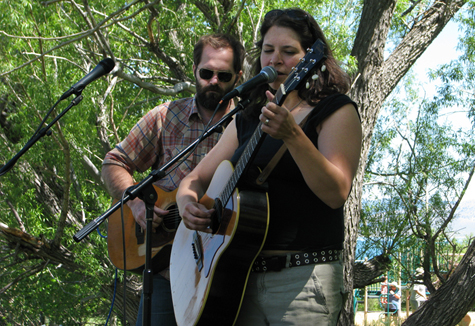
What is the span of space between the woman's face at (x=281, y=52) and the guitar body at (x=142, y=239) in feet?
3.37

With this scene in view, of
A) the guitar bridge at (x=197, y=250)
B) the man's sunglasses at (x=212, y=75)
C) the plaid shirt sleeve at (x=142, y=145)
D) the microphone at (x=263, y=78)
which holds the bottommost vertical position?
the guitar bridge at (x=197, y=250)

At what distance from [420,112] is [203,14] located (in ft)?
14.6

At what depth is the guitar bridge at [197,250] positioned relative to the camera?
5.99 ft

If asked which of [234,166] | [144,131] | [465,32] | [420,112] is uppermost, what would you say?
[465,32]

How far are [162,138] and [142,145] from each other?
13 centimetres

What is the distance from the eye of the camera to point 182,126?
269 centimetres

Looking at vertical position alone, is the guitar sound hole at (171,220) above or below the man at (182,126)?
below

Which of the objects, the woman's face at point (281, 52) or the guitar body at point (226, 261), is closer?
the guitar body at point (226, 261)

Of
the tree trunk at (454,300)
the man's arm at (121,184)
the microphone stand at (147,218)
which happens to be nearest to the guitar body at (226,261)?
the microphone stand at (147,218)

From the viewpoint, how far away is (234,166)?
5.79ft

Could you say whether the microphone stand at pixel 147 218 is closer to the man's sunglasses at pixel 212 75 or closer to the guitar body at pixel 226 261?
the guitar body at pixel 226 261

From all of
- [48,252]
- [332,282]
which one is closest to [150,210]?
[332,282]

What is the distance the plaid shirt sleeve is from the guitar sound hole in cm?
45

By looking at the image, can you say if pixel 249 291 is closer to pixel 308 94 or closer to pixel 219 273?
pixel 219 273
